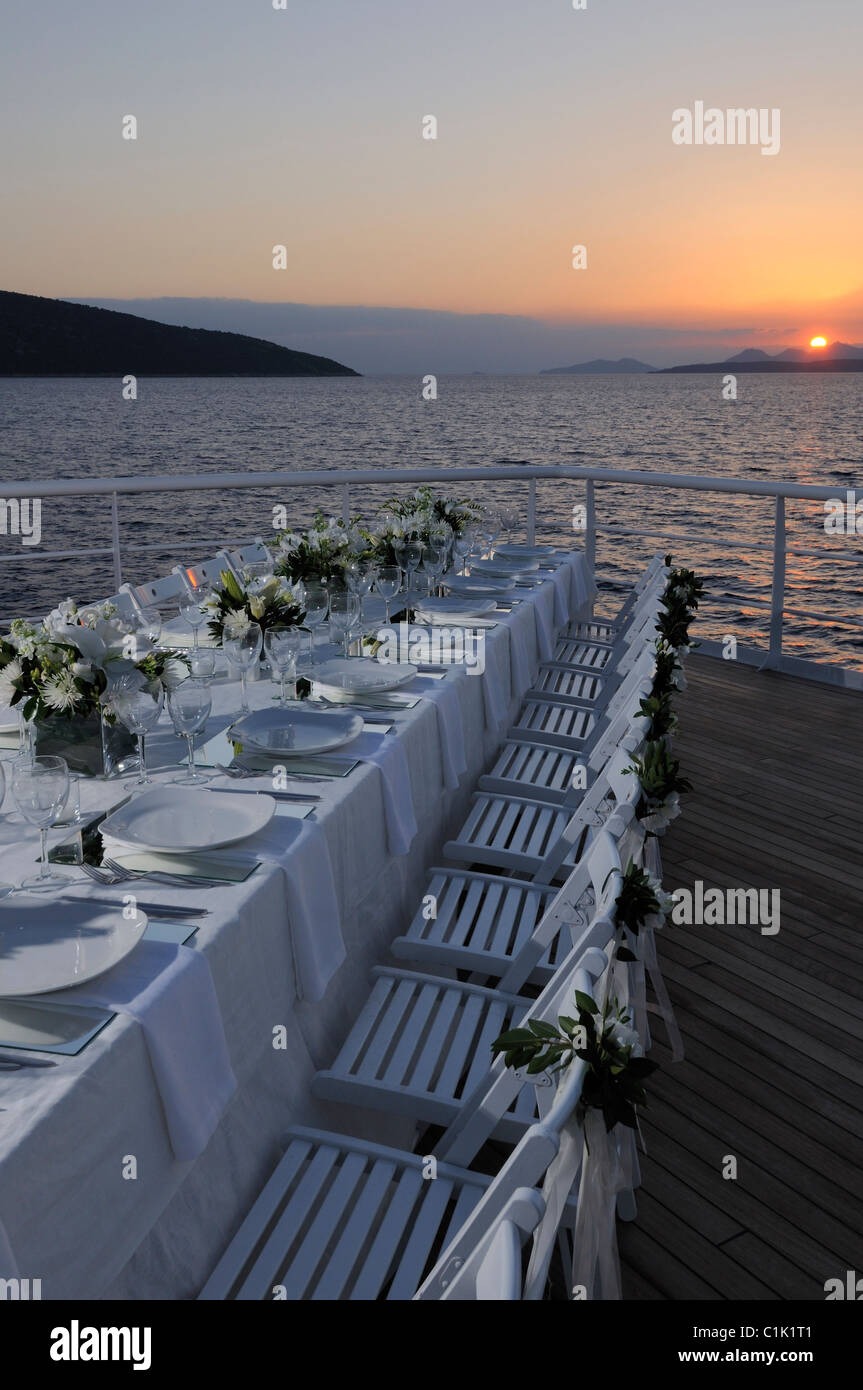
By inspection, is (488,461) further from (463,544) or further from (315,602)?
(315,602)

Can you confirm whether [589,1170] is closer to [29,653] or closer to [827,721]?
[29,653]

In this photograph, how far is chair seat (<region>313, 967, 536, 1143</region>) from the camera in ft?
6.00

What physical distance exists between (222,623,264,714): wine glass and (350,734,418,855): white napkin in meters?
0.32

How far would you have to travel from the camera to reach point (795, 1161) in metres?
2.12

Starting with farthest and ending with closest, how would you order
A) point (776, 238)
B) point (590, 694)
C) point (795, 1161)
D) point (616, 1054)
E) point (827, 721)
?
point (776, 238) → point (827, 721) → point (590, 694) → point (795, 1161) → point (616, 1054)

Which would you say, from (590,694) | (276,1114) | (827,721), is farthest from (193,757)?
(827,721)

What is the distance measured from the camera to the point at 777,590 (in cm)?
574

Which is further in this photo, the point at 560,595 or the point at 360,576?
the point at 560,595

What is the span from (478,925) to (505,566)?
8.52 feet

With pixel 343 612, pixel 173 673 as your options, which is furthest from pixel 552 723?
pixel 173 673

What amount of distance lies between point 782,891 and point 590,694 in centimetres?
142

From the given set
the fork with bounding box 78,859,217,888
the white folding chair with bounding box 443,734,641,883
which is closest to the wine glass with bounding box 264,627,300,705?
the white folding chair with bounding box 443,734,641,883

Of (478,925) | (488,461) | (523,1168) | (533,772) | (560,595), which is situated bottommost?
(478,925)

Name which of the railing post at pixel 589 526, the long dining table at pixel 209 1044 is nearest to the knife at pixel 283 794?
the long dining table at pixel 209 1044
